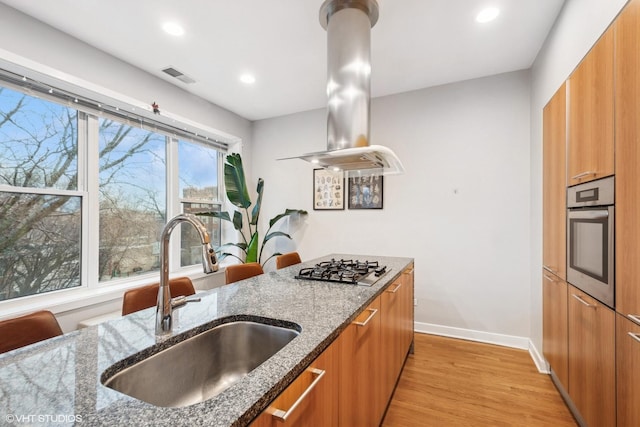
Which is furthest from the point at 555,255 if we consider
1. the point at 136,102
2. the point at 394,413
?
the point at 136,102

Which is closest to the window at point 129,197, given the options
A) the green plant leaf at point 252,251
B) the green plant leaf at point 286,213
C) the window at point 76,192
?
the window at point 76,192

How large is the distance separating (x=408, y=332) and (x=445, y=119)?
220cm

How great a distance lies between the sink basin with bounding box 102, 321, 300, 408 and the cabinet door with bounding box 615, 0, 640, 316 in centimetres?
137

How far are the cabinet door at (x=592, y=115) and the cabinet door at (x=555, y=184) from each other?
0.50 feet

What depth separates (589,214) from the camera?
5.02 feet

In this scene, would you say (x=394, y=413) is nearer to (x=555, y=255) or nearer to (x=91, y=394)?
(x=555, y=255)

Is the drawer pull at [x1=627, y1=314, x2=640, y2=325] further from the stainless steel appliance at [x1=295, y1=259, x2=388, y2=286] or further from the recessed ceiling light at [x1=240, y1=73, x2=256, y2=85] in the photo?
the recessed ceiling light at [x1=240, y1=73, x2=256, y2=85]

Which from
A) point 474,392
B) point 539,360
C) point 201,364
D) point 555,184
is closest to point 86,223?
point 201,364

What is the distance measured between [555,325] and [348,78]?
223 cm

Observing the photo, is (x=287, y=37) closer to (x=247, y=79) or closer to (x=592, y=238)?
(x=247, y=79)

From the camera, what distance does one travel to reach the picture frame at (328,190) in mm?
3680

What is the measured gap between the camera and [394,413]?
1.91 metres

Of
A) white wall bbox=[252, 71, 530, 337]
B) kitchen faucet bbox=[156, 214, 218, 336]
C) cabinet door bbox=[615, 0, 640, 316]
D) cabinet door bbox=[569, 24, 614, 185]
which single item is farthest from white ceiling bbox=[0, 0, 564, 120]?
kitchen faucet bbox=[156, 214, 218, 336]

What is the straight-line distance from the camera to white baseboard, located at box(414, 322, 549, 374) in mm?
2681
